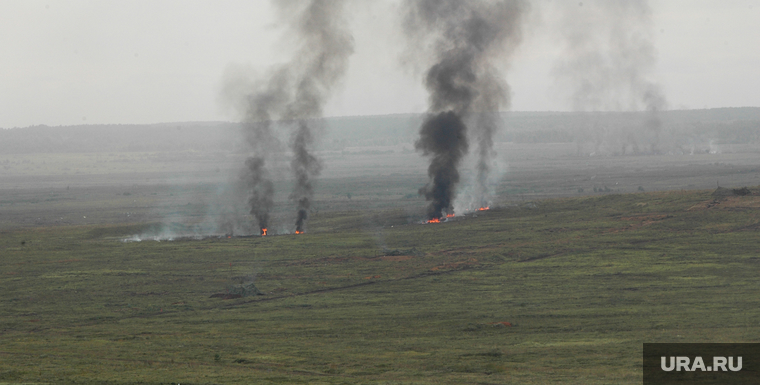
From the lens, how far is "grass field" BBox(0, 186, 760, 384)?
153 ft

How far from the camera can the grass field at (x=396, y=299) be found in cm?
4675

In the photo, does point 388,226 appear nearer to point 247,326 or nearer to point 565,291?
point 565,291

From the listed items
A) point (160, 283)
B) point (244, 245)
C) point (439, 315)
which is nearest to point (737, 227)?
point (439, 315)

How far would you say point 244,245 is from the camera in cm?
11162

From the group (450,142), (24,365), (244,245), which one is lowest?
(24,365)

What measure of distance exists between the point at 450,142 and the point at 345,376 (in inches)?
3676

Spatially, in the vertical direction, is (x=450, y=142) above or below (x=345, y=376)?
above

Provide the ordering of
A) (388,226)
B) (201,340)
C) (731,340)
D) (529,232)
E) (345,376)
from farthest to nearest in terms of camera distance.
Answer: (388,226) < (529,232) < (201,340) < (731,340) < (345,376)

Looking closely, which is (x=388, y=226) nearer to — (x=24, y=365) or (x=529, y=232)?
(x=529, y=232)

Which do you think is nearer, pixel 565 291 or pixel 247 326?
pixel 247 326

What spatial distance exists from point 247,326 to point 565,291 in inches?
1164

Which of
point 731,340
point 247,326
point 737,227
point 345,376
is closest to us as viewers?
point 345,376

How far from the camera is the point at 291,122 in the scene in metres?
130

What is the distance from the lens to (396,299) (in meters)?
72.5
